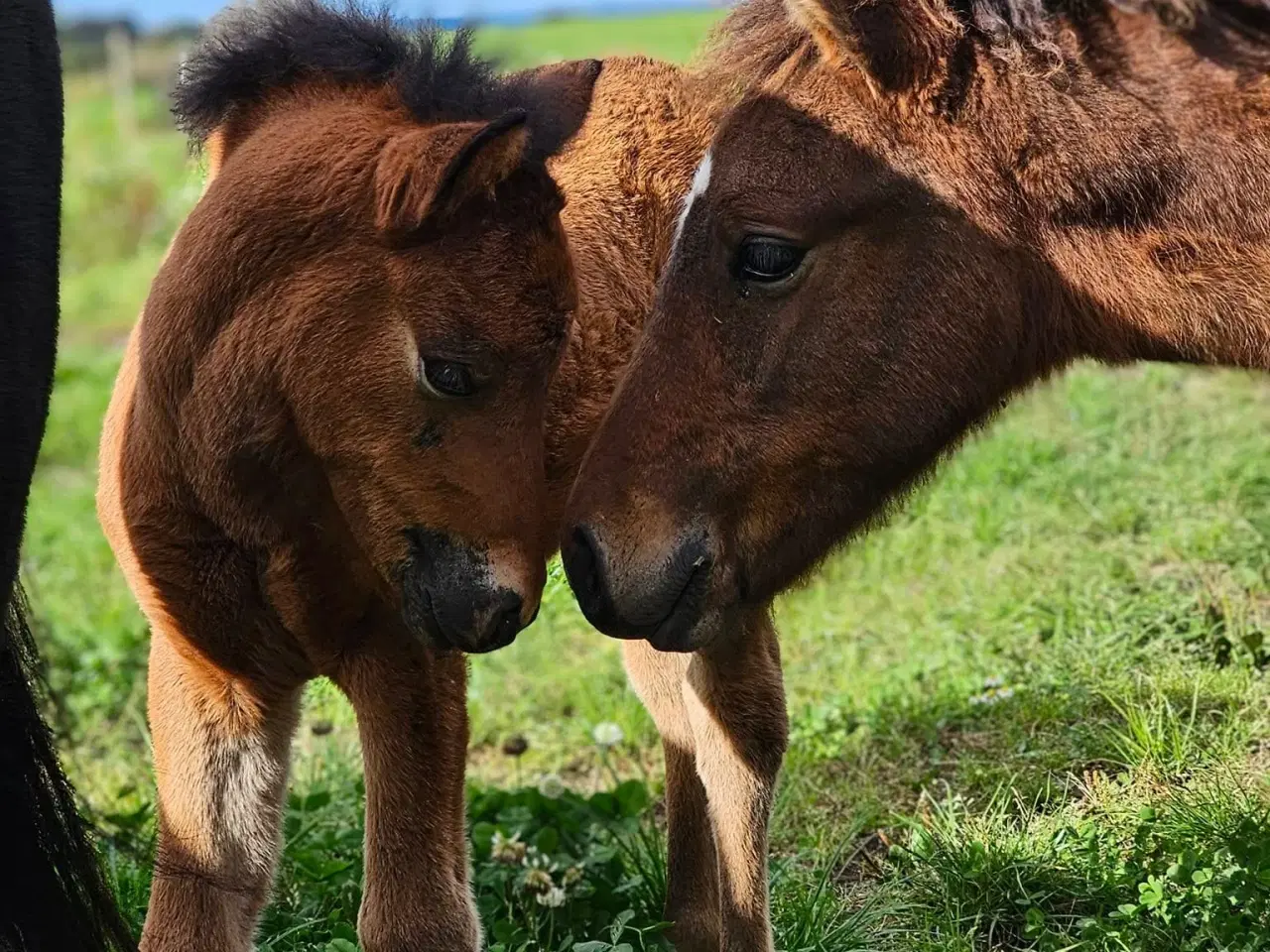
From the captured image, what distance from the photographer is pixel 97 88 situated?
3141 centimetres

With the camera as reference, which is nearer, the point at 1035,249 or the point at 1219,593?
the point at 1035,249

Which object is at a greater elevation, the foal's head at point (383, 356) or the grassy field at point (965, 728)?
the foal's head at point (383, 356)

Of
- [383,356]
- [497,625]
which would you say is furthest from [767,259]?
[497,625]

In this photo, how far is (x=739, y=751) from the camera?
4.22 m

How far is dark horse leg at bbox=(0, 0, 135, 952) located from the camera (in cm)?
299

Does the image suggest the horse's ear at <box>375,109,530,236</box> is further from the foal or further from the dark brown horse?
the dark brown horse

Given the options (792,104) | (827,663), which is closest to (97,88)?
(827,663)

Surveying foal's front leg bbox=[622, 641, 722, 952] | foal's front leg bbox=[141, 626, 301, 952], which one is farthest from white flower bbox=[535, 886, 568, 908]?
foal's front leg bbox=[141, 626, 301, 952]

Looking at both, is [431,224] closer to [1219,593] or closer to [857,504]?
[857,504]

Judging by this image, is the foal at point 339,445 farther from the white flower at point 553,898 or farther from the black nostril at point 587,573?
the white flower at point 553,898

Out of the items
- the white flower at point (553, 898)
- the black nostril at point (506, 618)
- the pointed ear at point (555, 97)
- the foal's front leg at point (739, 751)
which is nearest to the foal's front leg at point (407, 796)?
the black nostril at point (506, 618)

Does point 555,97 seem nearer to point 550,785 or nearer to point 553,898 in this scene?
point 553,898

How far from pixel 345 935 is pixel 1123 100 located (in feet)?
9.79

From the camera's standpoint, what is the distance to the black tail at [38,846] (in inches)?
130
